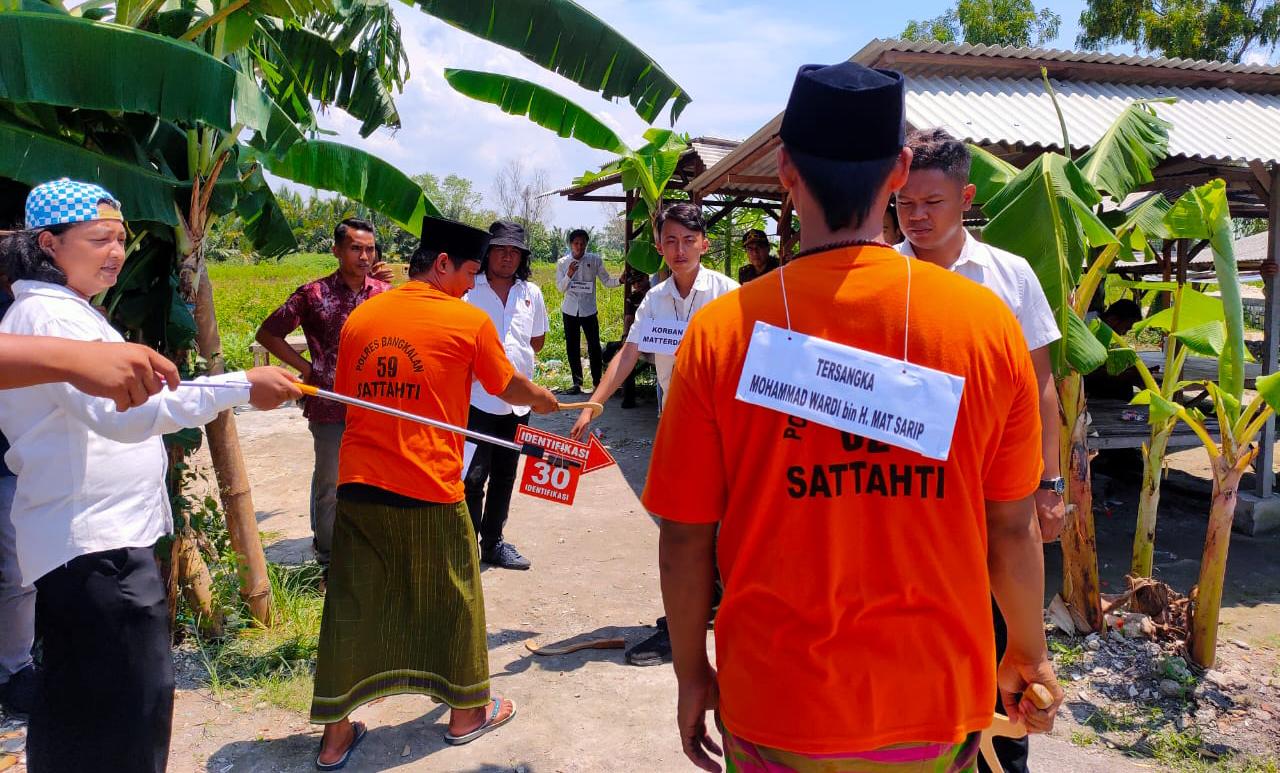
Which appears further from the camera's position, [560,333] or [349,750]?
[560,333]

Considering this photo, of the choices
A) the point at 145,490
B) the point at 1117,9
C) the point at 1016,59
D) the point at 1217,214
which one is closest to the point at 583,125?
the point at 1016,59

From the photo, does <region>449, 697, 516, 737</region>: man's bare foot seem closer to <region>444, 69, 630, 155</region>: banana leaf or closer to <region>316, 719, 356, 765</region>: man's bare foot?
<region>316, 719, 356, 765</region>: man's bare foot

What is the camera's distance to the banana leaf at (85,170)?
3350 mm

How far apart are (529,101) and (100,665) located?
4350 millimetres

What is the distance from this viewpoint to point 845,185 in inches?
61.1

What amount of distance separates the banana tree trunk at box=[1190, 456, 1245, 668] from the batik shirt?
434 centimetres

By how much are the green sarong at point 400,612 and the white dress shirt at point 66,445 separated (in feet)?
3.32

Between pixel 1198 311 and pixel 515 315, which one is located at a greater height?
pixel 1198 311

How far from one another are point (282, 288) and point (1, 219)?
988 inches

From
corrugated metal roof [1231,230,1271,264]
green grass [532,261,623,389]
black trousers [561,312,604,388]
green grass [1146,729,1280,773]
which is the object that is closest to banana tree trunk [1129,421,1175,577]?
green grass [1146,729,1280,773]

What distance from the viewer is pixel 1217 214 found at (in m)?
3.85

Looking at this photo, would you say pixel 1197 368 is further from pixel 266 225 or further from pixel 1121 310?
pixel 266 225

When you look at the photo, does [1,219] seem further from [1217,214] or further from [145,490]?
Answer: [1217,214]

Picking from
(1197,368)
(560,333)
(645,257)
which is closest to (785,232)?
(645,257)
